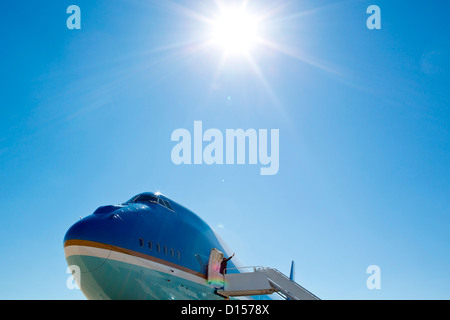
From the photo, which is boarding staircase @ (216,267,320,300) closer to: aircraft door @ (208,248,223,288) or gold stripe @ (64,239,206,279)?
aircraft door @ (208,248,223,288)

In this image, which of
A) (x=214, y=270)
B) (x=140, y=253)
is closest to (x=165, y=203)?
(x=140, y=253)

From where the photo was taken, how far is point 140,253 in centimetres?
1587

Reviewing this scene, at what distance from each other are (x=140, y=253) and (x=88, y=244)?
8.39ft

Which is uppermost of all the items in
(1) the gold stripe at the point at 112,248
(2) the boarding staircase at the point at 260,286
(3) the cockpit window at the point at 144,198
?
(3) the cockpit window at the point at 144,198

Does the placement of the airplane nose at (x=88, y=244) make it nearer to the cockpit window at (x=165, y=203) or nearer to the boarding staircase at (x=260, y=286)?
the cockpit window at (x=165, y=203)

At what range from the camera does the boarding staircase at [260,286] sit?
19219 mm

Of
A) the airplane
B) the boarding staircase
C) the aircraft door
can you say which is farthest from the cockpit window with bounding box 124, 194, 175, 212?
the boarding staircase

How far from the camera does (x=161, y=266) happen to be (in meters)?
16.7

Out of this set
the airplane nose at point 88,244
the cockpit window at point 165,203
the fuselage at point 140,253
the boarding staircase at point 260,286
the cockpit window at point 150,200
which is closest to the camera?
the airplane nose at point 88,244

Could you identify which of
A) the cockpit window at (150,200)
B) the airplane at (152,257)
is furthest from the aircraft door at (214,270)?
the cockpit window at (150,200)

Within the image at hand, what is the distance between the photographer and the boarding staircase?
63.1ft
